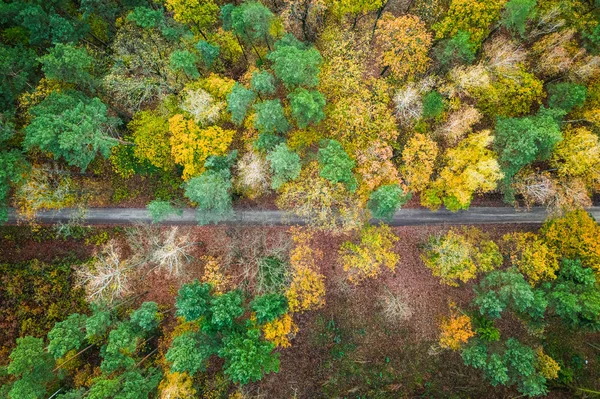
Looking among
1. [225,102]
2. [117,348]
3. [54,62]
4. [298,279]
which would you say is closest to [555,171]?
[298,279]

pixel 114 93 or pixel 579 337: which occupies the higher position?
pixel 114 93

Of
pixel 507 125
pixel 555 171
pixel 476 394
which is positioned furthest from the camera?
pixel 476 394

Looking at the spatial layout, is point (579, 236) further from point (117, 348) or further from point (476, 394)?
point (117, 348)

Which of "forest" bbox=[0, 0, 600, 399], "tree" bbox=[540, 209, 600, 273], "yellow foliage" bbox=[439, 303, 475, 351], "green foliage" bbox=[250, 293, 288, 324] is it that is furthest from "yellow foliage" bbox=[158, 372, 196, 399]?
"tree" bbox=[540, 209, 600, 273]

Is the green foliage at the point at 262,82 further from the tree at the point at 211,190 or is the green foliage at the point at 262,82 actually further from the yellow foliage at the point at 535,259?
the yellow foliage at the point at 535,259

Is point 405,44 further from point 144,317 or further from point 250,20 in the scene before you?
point 144,317

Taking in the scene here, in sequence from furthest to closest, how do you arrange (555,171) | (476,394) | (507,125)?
(476,394), (555,171), (507,125)
